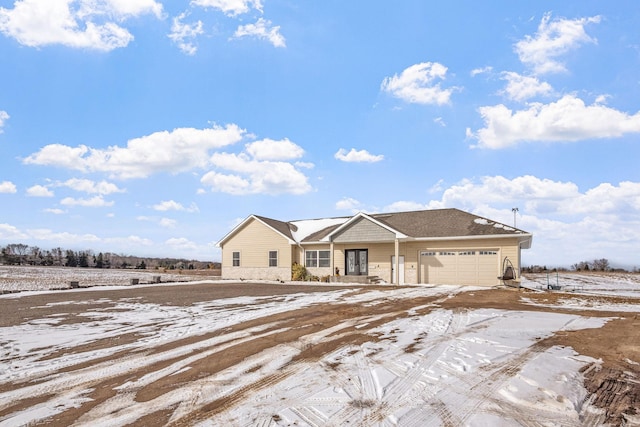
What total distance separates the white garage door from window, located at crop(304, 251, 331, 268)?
681cm

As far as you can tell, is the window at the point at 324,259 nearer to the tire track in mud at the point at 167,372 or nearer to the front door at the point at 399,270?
the front door at the point at 399,270

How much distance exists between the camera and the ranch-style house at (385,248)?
23672mm

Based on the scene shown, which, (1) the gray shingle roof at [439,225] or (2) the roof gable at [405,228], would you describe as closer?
(1) the gray shingle roof at [439,225]

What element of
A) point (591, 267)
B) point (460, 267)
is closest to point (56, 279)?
point (460, 267)

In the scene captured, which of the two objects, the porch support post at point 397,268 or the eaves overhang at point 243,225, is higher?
the eaves overhang at point 243,225

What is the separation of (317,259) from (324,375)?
23706mm

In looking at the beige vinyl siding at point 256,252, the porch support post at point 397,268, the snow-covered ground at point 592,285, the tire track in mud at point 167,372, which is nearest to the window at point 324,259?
the beige vinyl siding at point 256,252

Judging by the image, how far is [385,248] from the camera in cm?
2683

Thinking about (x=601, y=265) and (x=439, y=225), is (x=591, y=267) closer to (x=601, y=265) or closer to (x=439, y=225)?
(x=601, y=265)

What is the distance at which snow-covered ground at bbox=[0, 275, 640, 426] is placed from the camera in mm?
4324

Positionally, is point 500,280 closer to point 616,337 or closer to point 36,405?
point 616,337

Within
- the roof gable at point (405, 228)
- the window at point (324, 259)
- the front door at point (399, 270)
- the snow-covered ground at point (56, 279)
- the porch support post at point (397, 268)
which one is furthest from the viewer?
the window at point (324, 259)

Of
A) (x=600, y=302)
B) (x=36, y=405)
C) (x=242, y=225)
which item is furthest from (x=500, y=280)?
(x=36, y=405)

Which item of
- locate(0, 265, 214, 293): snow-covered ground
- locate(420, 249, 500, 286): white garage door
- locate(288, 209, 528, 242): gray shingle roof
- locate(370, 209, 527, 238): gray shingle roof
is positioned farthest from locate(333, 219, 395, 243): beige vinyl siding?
locate(0, 265, 214, 293): snow-covered ground
